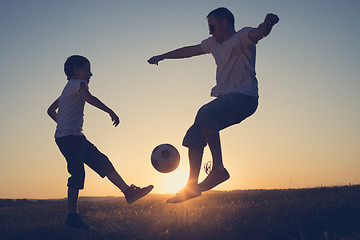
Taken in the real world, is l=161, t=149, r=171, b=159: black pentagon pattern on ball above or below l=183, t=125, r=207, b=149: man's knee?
below

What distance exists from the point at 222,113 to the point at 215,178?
114 centimetres

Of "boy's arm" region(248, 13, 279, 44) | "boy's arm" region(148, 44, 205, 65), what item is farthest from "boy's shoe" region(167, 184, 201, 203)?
"boy's arm" region(248, 13, 279, 44)

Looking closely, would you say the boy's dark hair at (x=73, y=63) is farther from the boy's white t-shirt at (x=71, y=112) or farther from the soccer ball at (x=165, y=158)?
the soccer ball at (x=165, y=158)

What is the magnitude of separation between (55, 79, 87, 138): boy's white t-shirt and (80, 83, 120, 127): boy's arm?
0.09 metres

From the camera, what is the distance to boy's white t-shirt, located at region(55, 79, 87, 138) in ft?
21.6

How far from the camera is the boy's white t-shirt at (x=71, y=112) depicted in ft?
21.6

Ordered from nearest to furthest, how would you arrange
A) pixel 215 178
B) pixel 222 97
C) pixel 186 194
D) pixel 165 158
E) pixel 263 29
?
1. pixel 263 29
2. pixel 222 97
3. pixel 186 194
4. pixel 215 178
5. pixel 165 158

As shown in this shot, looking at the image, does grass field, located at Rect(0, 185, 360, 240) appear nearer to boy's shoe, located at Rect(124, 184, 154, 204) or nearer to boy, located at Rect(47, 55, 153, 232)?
boy's shoe, located at Rect(124, 184, 154, 204)

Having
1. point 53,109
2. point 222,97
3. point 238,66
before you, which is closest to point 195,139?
point 222,97

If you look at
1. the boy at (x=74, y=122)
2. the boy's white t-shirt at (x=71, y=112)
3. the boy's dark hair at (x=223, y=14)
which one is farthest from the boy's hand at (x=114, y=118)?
the boy's dark hair at (x=223, y=14)

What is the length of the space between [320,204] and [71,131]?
14.9 ft

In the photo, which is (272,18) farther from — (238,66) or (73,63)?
(73,63)

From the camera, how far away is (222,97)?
609cm

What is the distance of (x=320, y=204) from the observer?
254 inches
